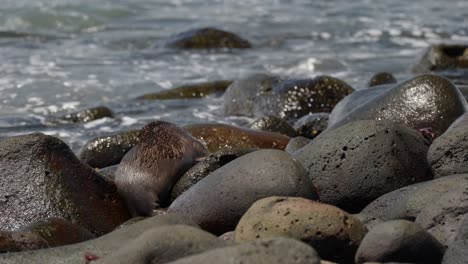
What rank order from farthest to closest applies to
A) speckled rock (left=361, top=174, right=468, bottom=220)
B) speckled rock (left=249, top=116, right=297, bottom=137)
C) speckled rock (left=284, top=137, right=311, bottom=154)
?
speckled rock (left=249, top=116, right=297, bottom=137)
speckled rock (left=284, top=137, right=311, bottom=154)
speckled rock (left=361, top=174, right=468, bottom=220)

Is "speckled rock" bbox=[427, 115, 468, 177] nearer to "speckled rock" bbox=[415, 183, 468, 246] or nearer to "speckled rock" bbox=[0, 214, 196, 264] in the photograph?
"speckled rock" bbox=[415, 183, 468, 246]

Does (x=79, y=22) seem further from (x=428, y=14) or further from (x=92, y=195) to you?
(x=92, y=195)

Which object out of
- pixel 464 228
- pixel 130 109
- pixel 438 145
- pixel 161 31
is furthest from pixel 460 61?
pixel 464 228

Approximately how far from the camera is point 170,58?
46.2 ft

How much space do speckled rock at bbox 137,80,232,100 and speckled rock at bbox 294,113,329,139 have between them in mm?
2680

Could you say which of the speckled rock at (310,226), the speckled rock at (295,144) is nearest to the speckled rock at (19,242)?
the speckled rock at (310,226)

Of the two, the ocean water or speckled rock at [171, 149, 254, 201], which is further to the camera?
the ocean water

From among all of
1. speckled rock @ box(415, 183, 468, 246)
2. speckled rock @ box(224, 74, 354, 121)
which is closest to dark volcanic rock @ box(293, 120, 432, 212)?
speckled rock @ box(415, 183, 468, 246)

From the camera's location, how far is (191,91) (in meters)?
11.4

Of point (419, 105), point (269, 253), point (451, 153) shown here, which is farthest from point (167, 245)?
point (419, 105)

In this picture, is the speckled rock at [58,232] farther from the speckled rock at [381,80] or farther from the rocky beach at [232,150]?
the speckled rock at [381,80]

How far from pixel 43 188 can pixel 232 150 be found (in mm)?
1194

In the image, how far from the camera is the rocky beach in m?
4.37

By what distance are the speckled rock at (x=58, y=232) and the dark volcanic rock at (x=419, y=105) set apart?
9.13 feet
